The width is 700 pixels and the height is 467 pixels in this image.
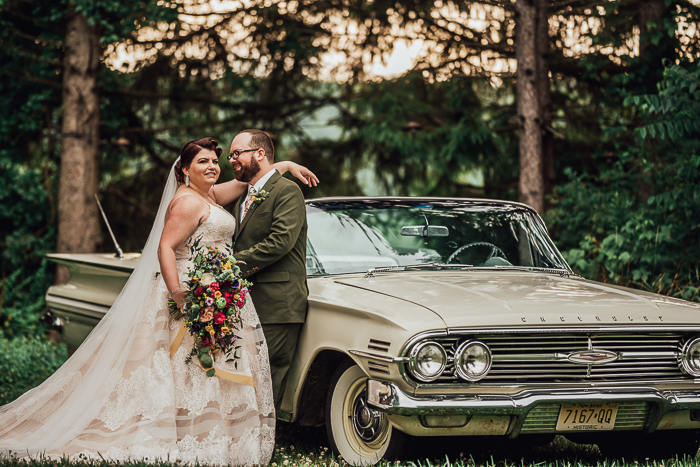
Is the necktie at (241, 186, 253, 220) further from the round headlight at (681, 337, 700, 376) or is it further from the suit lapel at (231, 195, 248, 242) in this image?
the round headlight at (681, 337, 700, 376)

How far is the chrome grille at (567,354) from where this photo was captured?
3.88m

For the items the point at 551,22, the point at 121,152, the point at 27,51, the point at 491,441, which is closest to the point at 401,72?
the point at 551,22

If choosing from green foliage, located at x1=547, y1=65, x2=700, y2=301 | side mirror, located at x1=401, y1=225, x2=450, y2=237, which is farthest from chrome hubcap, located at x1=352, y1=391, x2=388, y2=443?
green foliage, located at x1=547, y1=65, x2=700, y2=301

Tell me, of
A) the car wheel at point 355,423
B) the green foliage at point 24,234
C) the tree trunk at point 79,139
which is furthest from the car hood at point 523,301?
the green foliage at point 24,234

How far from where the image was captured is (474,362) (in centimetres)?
385

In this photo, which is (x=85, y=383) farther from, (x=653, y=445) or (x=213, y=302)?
(x=653, y=445)

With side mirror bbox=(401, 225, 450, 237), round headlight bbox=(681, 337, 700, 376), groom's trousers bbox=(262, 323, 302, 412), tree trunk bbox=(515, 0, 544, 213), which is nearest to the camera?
round headlight bbox=(681, 337, 700, 376)

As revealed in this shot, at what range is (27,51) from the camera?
13266 mm

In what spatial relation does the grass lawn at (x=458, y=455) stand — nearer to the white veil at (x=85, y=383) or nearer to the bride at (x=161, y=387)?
the bride at (x=161, y=387)

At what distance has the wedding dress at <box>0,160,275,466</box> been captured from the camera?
4477 mm

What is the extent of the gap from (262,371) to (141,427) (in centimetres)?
77

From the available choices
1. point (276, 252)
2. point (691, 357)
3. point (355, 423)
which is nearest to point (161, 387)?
point (276, 252)

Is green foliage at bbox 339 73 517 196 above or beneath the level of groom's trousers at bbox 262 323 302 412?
above

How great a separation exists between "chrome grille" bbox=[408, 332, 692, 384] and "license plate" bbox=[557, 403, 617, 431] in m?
0.14
